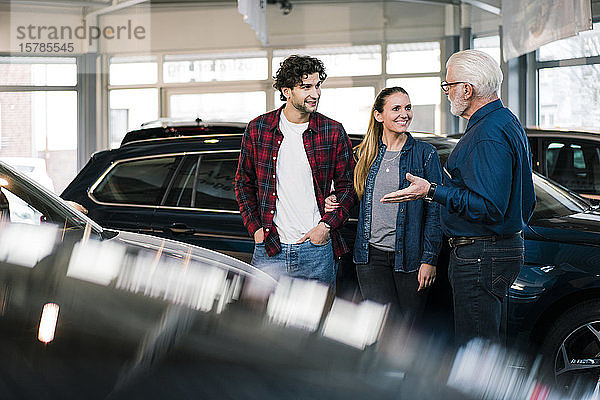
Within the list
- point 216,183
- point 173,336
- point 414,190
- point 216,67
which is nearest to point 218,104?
point 216,67

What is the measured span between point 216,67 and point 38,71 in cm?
331

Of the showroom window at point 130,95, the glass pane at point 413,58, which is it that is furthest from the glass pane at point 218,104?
the glass pane at point 413,58

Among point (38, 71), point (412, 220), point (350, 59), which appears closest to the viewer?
point (412, 220)

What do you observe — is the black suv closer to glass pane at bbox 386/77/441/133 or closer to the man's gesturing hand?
the man's gesturing hand

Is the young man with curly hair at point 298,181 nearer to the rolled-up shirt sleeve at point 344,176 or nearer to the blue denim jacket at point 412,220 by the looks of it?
the rolled-up shirt sleeve at point 344,176

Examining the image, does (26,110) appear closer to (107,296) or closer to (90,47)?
(90,47)

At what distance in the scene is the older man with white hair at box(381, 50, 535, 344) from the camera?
3.08m

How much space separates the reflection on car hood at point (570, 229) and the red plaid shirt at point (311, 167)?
1.01 m

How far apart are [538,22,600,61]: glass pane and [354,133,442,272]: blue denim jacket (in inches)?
350

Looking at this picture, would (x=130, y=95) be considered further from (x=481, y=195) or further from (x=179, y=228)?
(x=481, y=195)

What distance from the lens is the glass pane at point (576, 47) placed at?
12.2 m

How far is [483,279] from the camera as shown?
3215 millimetres

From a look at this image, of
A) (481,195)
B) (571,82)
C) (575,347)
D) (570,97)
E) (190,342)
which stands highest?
(571,82)

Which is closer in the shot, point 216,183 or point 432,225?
point 432,225
